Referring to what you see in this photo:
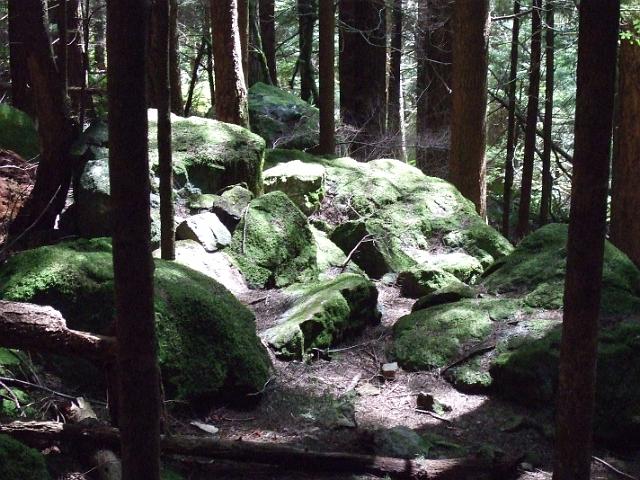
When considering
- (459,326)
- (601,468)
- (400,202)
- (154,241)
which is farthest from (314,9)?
(601,468)

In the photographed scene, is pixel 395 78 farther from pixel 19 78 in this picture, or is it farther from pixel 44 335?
pixel 44 335

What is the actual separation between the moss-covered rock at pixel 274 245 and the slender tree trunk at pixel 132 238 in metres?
6.06

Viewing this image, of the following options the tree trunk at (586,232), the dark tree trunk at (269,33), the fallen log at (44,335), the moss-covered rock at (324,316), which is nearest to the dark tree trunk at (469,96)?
the moss-covered rock at (324,316)

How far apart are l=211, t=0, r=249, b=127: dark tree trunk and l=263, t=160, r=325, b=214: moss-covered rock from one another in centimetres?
147

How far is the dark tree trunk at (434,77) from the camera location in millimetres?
16766

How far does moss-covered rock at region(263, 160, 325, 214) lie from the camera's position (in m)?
9.99

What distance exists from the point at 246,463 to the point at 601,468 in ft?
8.00

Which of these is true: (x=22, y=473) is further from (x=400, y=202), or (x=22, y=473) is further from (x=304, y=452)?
(x=400, y=202)

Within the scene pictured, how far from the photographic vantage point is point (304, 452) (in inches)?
154

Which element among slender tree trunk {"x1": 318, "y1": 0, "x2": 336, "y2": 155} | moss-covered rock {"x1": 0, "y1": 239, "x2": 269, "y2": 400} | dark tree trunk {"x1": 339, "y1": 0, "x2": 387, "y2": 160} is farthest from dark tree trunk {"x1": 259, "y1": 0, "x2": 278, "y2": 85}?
moss-covered rock {"x1": 0, "y1": 239, "x2": 269, "y2": 400}

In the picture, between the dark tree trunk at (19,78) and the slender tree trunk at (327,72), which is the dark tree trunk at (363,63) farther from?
the dark tree trunk at (19,78)

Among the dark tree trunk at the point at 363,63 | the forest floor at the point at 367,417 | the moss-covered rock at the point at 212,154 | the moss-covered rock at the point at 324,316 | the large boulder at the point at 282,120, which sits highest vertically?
the dark tree trunk at the point at 363,63

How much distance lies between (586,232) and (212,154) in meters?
6.80

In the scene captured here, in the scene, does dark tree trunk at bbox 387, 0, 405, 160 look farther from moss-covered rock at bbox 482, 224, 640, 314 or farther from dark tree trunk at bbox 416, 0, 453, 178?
moss-covered rock at bbox 482, 224, 640, 314
